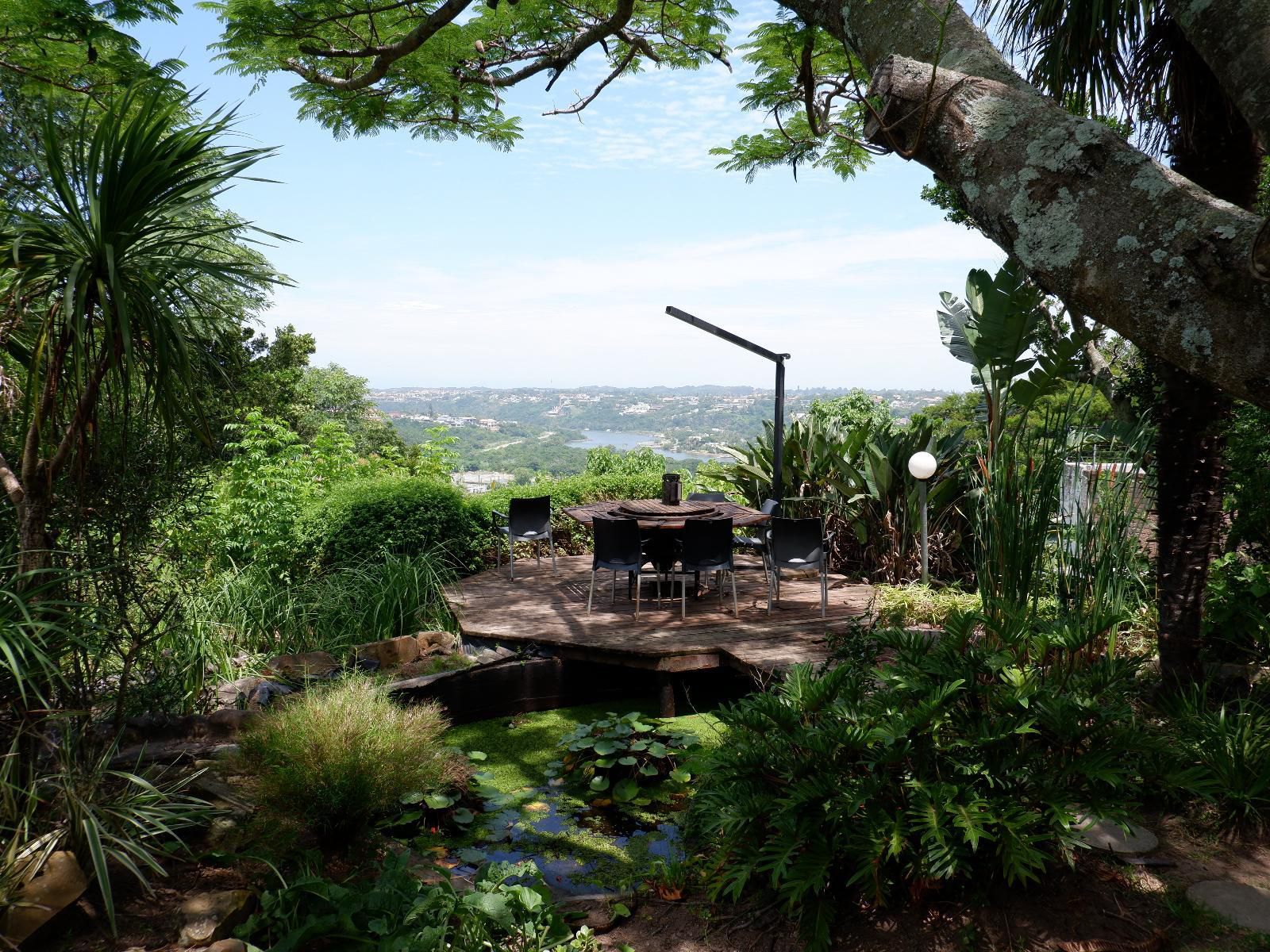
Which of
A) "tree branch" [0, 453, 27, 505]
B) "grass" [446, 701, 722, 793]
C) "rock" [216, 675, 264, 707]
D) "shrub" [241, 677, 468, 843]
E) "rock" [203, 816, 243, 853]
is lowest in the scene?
"grass" [446, 701, 722, 793]

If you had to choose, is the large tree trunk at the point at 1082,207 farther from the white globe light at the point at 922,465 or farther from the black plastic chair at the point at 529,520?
the black plastic chair at the point at 529,520

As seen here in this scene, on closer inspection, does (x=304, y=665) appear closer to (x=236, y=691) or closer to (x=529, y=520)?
(x=236, y=691)

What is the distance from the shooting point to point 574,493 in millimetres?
9391

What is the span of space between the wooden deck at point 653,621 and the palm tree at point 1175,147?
81.2 inches

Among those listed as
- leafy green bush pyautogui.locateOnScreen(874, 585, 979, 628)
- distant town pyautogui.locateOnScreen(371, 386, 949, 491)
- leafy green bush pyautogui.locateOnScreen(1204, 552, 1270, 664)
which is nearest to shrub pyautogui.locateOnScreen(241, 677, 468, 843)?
leafy green bush pyautogui.locateOnScreen(874, 585, 979, 628)

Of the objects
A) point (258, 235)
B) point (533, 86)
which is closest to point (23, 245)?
point (258, 235)

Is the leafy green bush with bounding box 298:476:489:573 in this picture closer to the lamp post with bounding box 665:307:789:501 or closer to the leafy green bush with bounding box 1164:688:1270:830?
the lamp post with bounding box 665:307:789:501

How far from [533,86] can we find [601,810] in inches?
182

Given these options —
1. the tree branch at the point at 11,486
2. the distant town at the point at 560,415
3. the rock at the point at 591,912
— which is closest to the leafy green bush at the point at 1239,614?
the rock at the point at 591,912

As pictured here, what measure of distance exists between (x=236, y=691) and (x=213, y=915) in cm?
229

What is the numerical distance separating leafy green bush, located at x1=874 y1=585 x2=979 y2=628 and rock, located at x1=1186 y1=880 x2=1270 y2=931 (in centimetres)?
281

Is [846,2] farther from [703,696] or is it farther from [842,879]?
[703,696]

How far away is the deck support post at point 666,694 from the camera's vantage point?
5.52 metres

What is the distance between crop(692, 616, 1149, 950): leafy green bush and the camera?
2.58 meters
